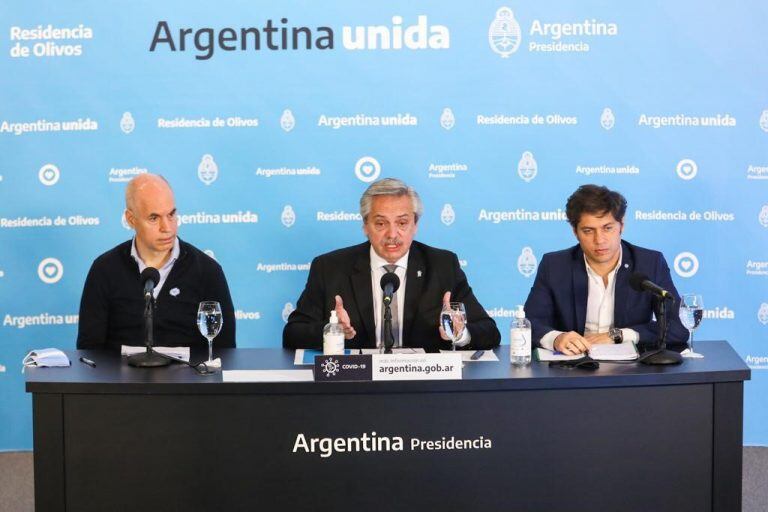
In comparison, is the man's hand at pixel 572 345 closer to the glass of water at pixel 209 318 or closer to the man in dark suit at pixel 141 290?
the glass of water at pixel 209 318

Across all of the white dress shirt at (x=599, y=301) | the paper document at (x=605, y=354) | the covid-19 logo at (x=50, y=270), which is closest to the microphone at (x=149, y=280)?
the paper document at (x=605, y=354)

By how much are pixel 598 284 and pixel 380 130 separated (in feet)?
5.58

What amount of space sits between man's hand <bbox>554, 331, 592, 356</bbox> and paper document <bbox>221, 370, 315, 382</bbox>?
93cm

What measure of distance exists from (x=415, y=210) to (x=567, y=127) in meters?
1.58

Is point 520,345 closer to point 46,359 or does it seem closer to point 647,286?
point 647,286

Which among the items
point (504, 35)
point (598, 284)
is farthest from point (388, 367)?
point (504, 35)

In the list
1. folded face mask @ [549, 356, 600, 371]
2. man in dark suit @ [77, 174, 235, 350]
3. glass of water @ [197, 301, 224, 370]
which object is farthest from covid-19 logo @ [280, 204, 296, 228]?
folded face mask @ [549, 356, 600, 371]

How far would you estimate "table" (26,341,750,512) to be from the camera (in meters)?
2.91

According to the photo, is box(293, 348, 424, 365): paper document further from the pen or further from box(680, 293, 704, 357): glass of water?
box(680, 293, 704, 357): glass of water

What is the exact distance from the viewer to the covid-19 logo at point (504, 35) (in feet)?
16.3

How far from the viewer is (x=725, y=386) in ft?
9.87

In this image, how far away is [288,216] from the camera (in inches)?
199

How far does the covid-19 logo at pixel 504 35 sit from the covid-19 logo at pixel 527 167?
553 mm

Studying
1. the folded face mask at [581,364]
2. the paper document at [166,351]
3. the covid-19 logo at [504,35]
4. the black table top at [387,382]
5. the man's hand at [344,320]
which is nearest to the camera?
the black table top at [387,382]
